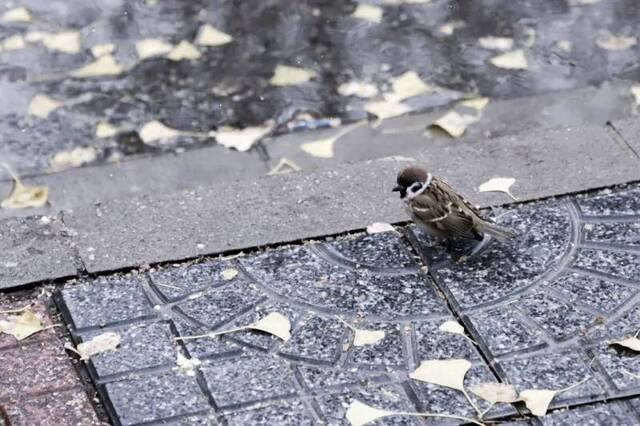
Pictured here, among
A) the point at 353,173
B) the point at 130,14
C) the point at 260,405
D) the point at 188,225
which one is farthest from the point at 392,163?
the point at 130,14

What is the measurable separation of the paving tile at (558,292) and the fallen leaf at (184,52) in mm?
2159

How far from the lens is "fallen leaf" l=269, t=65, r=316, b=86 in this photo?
668 cm

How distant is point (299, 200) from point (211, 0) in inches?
90.1

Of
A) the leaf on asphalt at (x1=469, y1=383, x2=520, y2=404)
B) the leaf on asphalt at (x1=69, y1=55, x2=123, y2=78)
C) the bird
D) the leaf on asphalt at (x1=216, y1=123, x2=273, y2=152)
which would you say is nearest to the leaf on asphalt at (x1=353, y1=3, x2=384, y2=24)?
the leaf on asphalt at (x1=216, y1=123, x2=273, y2=152)

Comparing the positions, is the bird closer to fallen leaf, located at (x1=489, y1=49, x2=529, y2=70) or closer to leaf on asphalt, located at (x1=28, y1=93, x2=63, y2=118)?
fallen leaf, located at (x1=489, y1=49, x2=529, y2=70)

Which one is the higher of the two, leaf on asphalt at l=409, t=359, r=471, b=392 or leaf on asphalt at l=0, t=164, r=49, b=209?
leaf on asphalt at l=409, t=359, r=471, b=392

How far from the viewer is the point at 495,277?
16.7 feet

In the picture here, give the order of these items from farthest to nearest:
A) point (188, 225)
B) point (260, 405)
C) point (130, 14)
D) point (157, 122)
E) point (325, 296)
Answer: point (130, 14) < point (157, 122) < point (188, 225) < point (325, 296) < point (260, 405)

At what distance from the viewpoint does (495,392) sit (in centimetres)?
444

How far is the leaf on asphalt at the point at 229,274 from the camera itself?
5112mm

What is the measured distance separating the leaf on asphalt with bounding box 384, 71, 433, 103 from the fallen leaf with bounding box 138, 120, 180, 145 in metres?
1.24

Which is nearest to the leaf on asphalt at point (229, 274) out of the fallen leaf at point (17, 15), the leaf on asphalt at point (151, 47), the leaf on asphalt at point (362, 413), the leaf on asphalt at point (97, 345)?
the leaf on asphalt at point (97, 345)

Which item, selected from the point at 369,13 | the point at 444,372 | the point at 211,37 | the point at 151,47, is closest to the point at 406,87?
the point at 369,13

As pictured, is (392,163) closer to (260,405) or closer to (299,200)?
(299,200)
